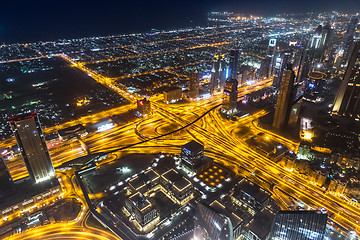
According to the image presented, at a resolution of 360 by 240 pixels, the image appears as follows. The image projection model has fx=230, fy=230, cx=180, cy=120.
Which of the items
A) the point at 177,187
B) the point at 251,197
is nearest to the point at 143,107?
the point at 177,187

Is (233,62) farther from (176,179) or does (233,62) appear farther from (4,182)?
(4,182)

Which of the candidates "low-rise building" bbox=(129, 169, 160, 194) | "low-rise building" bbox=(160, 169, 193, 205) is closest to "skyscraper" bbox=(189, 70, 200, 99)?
"low-rise building" bbox=(160, 169, 193, 205)

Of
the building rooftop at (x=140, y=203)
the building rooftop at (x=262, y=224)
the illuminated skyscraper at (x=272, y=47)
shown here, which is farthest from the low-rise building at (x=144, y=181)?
the illuminated skyscraper at (x=272, y=47)

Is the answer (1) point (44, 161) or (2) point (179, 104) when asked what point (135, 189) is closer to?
(1) point (44, 161)

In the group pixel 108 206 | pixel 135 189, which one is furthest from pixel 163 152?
pixel 108 206

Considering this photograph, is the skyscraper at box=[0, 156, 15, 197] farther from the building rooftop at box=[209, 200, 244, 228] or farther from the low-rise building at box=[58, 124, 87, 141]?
the building rooftop at box=[209, 200, 244, 228]

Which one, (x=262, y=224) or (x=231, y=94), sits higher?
(x=231, y=94)
